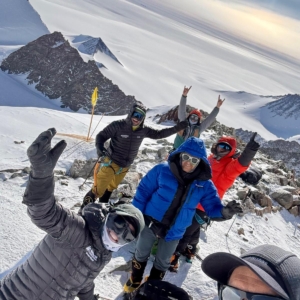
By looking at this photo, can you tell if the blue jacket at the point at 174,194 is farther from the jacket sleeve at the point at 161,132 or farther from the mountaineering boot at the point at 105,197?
the jacket sleeve at the point at 161,132

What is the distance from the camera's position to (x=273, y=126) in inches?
6334

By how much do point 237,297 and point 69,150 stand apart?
6.55 m

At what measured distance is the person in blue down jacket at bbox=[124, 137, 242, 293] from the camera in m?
3.00

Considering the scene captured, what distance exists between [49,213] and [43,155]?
0.42 meters

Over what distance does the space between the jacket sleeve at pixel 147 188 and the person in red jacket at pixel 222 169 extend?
0.93m

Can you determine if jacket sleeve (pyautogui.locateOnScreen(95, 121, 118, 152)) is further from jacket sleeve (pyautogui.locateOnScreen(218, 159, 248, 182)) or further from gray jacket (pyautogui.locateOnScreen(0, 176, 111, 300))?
gray jacket (pyautogui.locateOnScreen(0, 176, 111, 300))

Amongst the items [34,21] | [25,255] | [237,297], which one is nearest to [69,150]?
[25,255]

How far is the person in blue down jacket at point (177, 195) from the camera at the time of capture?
9.84ft

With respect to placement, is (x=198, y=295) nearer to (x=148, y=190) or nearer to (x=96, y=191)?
(x=148, y=190)

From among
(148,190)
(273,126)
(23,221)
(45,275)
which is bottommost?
(273,126)

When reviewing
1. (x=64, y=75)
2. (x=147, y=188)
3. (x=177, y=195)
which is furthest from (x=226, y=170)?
(x=64, y=75)

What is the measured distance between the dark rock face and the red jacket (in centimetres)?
11309

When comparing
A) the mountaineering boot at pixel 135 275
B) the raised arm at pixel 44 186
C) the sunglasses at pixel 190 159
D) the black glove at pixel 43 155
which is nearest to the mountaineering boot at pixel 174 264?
the mountaineering boot at pixel 135 275

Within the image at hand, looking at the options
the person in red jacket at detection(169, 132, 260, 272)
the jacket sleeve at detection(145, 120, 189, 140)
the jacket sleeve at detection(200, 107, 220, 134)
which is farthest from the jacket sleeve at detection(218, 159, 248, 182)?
the jacket sleeve at detection(200, 107, 220, 134)
